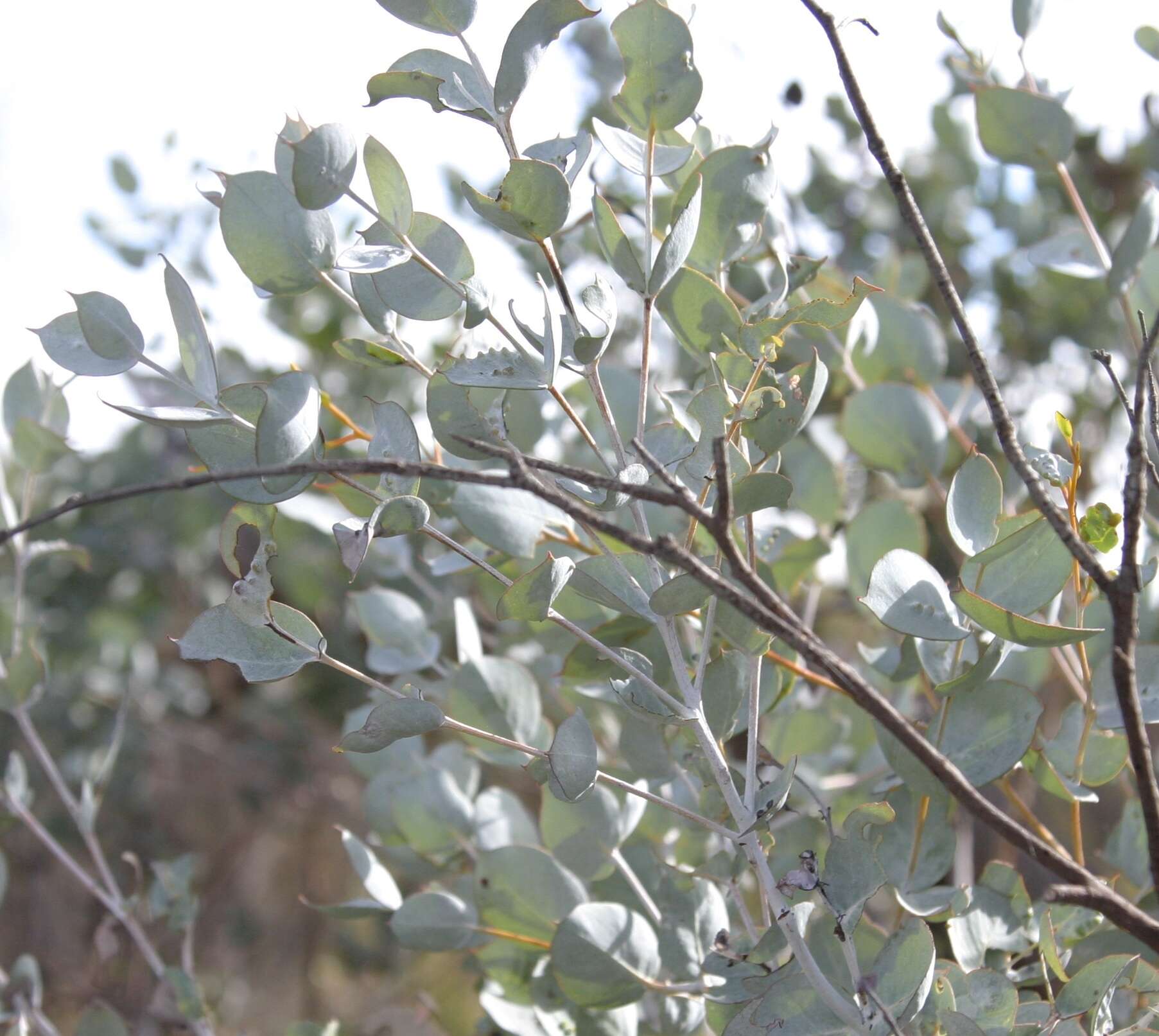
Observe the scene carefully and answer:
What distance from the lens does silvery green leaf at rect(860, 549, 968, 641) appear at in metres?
0.49

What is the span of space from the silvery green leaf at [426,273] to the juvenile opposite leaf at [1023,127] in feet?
1.40

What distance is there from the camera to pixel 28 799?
923 mm

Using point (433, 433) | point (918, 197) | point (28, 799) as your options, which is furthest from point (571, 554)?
point (918, 197)

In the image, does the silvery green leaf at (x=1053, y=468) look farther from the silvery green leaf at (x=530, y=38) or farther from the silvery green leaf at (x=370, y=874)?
the silvery green leaf at (x=370, y=874)

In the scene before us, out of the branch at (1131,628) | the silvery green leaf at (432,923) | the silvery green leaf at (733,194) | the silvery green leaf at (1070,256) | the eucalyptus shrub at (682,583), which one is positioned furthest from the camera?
the silvery green leaf at (1070,256)

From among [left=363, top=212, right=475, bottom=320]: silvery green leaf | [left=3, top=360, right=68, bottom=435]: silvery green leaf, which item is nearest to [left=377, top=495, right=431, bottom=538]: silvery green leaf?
[left=363, top=212, right=475, bottom=320]: silvery green leaf

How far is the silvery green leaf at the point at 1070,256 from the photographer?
77 cm

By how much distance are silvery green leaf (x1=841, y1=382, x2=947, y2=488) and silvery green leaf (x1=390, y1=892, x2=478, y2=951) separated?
42 centimetres

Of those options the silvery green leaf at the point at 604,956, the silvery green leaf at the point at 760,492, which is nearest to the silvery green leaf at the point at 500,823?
the silvery green leaf at the point at 604,956

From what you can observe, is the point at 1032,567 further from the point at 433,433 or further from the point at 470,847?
the point at 470,847

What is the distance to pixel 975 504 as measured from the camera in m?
0.53

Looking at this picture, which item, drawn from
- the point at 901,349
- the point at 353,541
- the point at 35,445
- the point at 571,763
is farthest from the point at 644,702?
the point at 35,445

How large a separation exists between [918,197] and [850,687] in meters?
1.51

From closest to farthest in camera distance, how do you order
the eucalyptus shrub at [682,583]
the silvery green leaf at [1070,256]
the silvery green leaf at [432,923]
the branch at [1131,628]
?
the branch at [1131,628] < the eucalyptus shrub at [682,583] < the silvery green leaf at [432,923] < the silvery green leaf at [1070,256]
